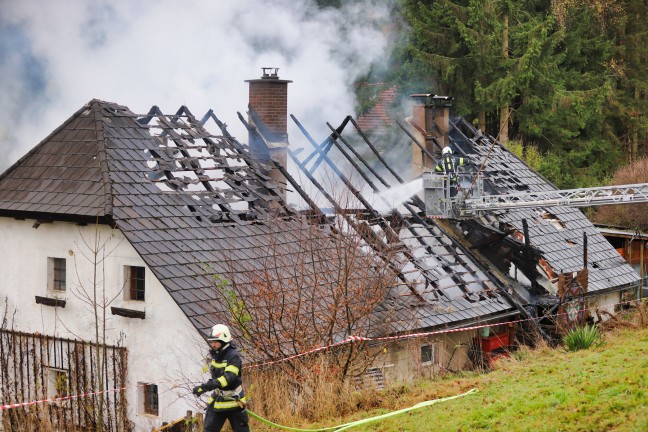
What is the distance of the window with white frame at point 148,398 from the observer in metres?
18.3

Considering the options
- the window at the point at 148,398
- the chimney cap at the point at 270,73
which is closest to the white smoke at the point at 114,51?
the chimney cap at the point at 270,73

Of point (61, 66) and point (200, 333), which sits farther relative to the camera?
point (61, 66)

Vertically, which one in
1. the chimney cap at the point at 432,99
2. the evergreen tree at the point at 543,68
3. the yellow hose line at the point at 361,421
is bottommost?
the yellow hose line at the point at 361,421

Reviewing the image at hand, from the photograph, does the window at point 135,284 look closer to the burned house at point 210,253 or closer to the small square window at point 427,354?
the burned house at point 210,253

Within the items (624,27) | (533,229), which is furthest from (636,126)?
(533,229)

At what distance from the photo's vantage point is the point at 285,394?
15203mm

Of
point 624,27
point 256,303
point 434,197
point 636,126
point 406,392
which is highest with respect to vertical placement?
point 624,27

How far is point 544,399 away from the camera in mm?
13234

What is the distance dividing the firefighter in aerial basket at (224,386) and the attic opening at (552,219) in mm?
16885

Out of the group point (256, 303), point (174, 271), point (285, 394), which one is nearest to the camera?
point (285, 394)

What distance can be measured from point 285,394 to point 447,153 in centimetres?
1109

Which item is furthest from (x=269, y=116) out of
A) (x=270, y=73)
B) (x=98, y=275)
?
(x=98, y=275)

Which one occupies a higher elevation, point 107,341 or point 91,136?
point 91,136

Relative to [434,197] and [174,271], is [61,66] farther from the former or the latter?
[174,271]
